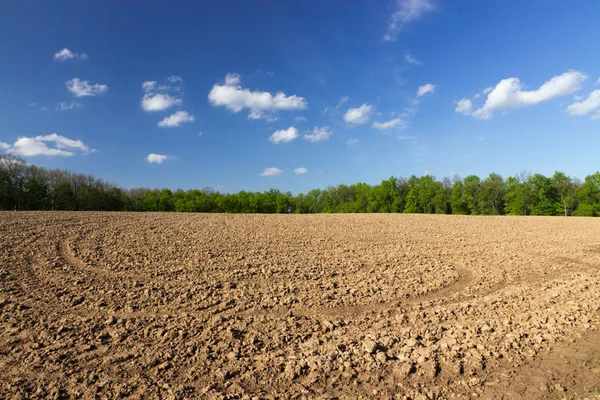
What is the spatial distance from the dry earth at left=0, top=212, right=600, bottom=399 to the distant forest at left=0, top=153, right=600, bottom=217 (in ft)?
163

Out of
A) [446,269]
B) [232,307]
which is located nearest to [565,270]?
[446,269]

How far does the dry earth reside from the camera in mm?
4457

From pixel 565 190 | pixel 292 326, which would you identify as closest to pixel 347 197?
pixel 565 190

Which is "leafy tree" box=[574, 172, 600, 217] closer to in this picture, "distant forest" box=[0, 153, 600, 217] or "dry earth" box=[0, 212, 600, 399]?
"distant forest" box=[0, 153, 600, 217]

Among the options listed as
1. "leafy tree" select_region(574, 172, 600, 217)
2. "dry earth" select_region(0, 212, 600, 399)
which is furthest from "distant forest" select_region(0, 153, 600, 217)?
"dry earth" select_region(0, 212, 600, 399)

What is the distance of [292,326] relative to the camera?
6.22 meters

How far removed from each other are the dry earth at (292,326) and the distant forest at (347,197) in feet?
163

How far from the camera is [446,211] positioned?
2601 inches

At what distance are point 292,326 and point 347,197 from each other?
72.4 meters

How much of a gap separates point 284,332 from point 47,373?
12.1 feet

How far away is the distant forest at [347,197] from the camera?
50.9 meters

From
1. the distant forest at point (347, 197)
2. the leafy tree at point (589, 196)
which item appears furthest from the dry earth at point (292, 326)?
the leafy tree at point (589, 196)

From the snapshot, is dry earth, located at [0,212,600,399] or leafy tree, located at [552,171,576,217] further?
leafy tree, located at [552,171,576,217]

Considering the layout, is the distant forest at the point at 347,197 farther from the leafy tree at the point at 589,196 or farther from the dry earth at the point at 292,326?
the dry earth at the point at 292,326
